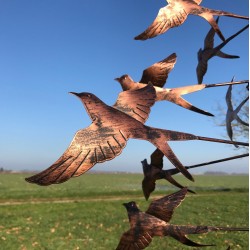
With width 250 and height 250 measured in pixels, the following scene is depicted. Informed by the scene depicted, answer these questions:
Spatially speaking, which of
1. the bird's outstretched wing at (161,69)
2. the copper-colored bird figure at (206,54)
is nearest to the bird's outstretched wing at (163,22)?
the bird's outstretched wing at (161,69)

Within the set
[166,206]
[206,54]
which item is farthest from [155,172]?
[206,54]

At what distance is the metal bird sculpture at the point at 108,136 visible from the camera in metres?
Result: 0.60

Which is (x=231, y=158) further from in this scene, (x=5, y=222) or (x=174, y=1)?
(x=5, y=222)

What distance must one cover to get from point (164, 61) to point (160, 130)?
13.6 inches

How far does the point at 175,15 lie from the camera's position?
3.03ft

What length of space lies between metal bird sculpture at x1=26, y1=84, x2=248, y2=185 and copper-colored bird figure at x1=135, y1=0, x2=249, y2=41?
0.21m

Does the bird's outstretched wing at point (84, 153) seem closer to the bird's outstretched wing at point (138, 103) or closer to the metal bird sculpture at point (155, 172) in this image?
the bird's outstretched wing at point (138, 103)

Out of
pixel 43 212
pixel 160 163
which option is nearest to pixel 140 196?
pixel 43 212

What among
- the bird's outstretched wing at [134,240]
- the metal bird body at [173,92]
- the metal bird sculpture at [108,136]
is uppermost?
the metal bird body at [173,92]

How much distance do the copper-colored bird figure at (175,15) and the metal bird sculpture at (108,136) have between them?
213 millimetres

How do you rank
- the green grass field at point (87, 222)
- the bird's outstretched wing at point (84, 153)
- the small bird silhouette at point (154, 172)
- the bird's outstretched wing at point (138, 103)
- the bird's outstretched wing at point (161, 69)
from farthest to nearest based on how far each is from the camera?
the green grass field at point (87, 222), the small bird silhouette at point (154, 172), the bird's outstretched wing at point (161, 69), the bird's outstretched wing at point (138, 103), the bird's outstretched wing at point (84, 153)

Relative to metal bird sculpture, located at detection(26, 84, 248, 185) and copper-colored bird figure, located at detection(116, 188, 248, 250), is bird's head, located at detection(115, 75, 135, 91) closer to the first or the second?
metal bird sculpture, located at detection(26, 84, 248, 185)

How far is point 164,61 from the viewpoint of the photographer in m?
1.00

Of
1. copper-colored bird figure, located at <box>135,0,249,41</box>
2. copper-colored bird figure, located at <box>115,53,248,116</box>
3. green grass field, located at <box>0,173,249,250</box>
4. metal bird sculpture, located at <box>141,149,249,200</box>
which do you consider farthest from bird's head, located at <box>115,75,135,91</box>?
green grass field, located at <box>0,173,249,250</box>
